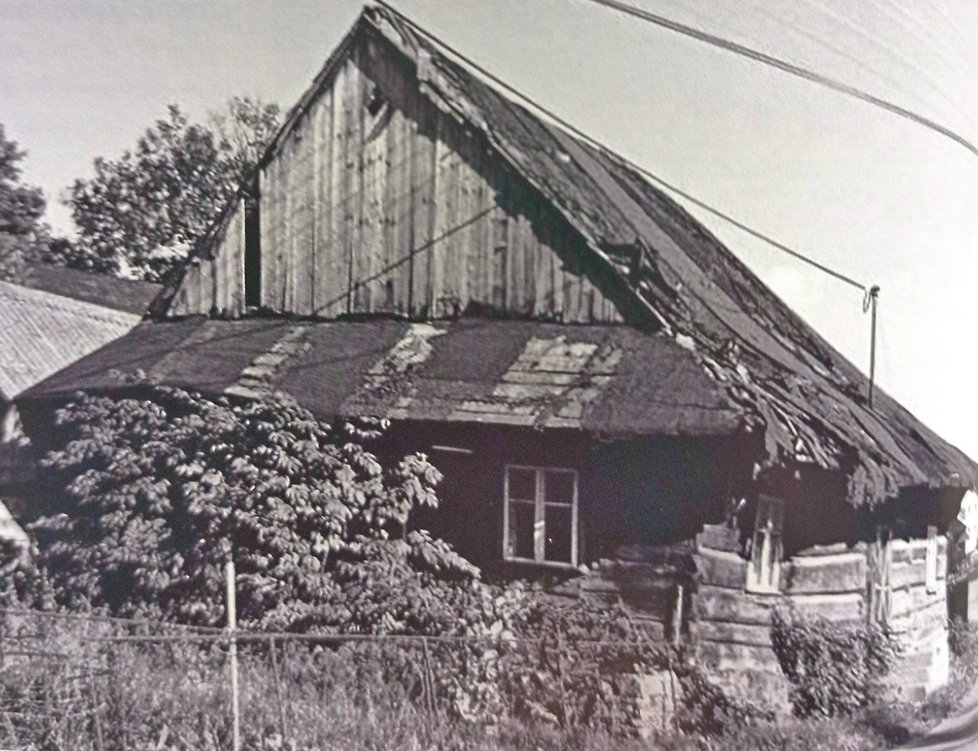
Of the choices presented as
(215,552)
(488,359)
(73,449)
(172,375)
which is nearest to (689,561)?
(488,359)

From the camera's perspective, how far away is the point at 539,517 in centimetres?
249

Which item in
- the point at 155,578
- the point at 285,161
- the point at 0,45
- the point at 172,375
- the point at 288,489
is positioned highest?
the point at 0,45

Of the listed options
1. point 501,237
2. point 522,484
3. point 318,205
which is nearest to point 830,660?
point 522,484

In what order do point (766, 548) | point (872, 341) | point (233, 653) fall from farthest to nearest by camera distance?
point (872, 341), point (233, 653), point (766, 548)

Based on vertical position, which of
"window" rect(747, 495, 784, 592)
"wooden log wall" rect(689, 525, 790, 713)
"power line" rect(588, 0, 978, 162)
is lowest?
"wooden log wall" rect(689, 525, 790, 713)

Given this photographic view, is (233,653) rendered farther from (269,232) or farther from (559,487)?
(269,232)

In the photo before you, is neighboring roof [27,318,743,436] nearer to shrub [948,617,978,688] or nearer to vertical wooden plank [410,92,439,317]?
vertical wooden plank [410,92,439,317]

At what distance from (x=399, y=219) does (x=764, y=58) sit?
0.87 m

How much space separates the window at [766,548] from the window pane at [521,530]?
1.55 feet

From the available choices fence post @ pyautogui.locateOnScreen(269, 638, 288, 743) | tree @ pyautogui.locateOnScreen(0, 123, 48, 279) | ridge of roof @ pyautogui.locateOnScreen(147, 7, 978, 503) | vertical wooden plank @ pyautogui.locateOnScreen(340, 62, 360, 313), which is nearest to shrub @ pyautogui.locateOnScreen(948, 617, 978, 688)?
ridge of roof @ pyautogui.locateOnScreen(147, 7, 978, 503)

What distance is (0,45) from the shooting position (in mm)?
2582

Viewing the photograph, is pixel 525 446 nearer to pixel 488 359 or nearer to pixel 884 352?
pixel 488 359

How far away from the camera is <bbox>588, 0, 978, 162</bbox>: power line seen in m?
2.45

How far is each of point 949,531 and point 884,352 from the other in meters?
0.52
